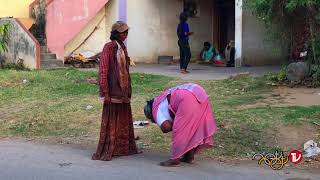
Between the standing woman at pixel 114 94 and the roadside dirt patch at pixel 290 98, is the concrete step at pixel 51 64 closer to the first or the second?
the roadside dirt patch at pixel 290 98

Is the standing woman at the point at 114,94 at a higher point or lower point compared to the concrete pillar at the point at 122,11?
lower

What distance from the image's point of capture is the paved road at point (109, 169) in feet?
21.7

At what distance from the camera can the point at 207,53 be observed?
21219mm

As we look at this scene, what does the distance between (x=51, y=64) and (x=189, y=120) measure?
1217 cm

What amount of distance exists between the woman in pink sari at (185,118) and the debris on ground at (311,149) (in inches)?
61.2

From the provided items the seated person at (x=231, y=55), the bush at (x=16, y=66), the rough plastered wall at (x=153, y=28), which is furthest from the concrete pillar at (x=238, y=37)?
the bush at (x=16, y=66)

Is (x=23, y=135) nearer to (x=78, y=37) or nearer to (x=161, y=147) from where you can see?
(x=161, y=147)

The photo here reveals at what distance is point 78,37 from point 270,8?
988 centimetres

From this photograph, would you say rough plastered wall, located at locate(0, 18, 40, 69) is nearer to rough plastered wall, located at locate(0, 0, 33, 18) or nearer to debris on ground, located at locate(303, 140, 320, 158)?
rough plastered wall, located at locate(0, 0, 33, 18)

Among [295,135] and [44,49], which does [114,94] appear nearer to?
[295,135]

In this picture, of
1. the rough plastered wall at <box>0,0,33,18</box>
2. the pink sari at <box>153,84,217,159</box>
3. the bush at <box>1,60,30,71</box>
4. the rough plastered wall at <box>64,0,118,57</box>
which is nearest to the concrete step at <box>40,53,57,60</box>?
the bush at <box>1,60,30,71</box>

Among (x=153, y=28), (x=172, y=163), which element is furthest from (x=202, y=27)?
(x=172, y=163)

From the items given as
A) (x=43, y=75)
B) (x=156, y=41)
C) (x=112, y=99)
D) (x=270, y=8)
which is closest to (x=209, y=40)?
(x=156, y=41)

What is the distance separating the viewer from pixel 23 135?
936cm
